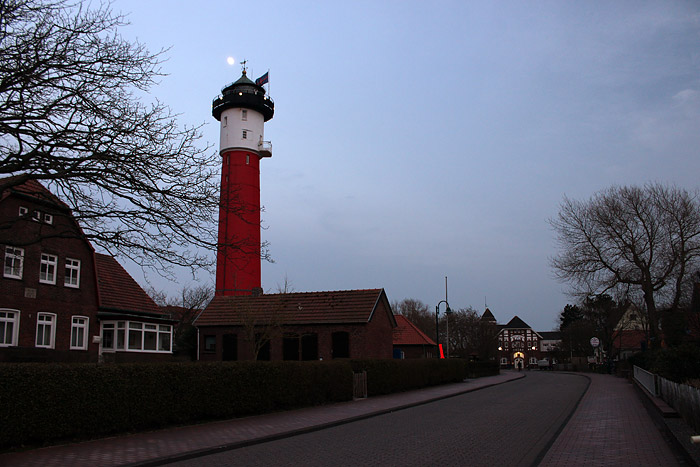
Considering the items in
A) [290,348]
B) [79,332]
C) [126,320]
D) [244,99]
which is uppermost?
[244,99]

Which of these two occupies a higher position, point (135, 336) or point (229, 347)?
point (135, 336)

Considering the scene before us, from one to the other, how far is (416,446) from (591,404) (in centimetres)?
1243

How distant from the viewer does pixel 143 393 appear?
43.7 feet

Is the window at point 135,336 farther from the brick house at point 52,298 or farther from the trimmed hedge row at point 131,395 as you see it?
the trimmed hedge row at point 131,395

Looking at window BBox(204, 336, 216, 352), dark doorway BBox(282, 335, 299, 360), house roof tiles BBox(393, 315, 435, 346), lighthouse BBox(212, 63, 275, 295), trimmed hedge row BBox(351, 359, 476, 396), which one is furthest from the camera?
house roof tiles BBox(393, 315, 435, 346)

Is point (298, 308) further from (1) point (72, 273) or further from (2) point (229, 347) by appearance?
(1) point (72, 273)

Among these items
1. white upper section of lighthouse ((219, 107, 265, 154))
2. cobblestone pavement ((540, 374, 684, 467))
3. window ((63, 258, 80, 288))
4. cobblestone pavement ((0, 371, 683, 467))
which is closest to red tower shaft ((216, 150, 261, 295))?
white upper section of lighthouse ((219, 107, 265, 154))

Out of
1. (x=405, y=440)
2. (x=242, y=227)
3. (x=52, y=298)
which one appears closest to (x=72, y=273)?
(x=52, y=298)

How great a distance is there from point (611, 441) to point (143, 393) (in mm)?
10511

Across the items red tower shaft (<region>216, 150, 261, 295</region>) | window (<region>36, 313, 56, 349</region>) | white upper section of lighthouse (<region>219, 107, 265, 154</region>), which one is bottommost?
window (<region>36, 313, 56, 349</region>)

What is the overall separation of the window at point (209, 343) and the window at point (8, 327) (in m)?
13.6

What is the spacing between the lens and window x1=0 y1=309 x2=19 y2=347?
2277cm

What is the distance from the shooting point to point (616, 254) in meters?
35.7

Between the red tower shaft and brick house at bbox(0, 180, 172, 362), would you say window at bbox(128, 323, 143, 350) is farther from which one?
the red tower shaft
